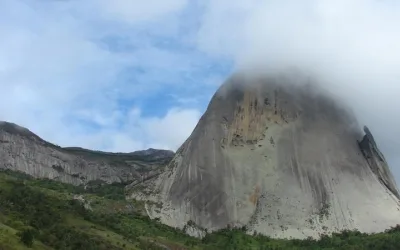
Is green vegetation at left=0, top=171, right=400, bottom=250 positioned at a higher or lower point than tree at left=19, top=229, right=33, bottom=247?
higher

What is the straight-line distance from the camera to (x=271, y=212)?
626 ft

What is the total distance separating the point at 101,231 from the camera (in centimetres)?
14488

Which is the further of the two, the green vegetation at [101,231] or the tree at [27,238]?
the green vegetation at [101,231]

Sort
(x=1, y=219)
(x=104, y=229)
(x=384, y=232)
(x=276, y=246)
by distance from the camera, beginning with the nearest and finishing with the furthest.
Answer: (x=1, y=219)
(x=104, y=229)
(x=276, y=246)
(x=384, y=232)

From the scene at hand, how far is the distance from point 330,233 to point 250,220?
86.1 feet

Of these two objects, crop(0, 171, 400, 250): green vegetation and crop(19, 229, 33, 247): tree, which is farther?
crop(0, 171, 400, 250): green vegetation

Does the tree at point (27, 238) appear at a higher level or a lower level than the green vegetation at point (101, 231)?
lower

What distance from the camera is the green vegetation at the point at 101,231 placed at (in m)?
113

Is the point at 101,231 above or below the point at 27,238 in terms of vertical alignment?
above

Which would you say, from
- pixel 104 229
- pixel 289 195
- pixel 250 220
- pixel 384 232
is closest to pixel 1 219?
pixel 104 229

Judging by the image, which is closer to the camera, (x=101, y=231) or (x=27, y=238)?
(x=27, y=238)

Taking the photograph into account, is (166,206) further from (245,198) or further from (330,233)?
(330,233)

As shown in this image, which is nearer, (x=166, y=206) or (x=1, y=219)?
(x=1, y=219)

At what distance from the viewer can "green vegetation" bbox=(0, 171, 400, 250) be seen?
11287 centimetres
